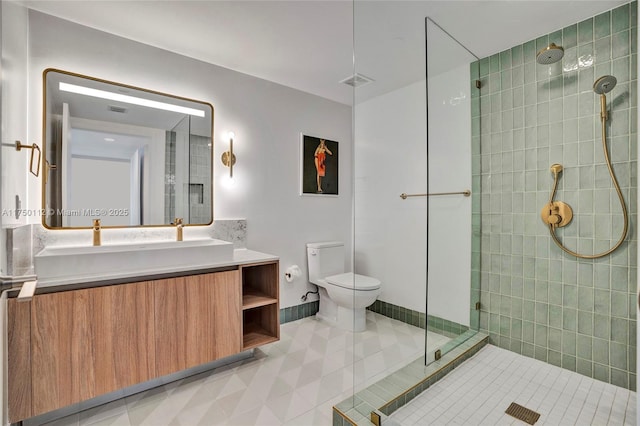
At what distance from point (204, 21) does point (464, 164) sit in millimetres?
1932

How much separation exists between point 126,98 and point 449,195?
233 centimetres

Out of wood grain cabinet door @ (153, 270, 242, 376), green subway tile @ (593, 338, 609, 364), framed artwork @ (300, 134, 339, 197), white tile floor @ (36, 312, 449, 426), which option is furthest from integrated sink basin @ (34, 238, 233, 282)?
green subway tile @ (593, 338, 609, 364)

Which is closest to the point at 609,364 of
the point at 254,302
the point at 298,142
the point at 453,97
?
Answer: the point at 453,97

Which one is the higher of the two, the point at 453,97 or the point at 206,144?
the point at 453,97

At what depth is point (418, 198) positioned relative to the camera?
185 cm

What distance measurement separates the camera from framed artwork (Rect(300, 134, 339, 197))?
3039 mm

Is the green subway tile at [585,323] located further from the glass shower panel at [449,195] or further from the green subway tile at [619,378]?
the glass shower panel at [449,195]

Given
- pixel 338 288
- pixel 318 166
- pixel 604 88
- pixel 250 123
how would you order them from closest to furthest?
1. pixel 604 88
2. pixel 338 288
3. pixel 250 123
4. pixel 318 166

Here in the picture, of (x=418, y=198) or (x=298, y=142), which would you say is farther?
(x=298, y=142)

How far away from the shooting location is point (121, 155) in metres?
2.11

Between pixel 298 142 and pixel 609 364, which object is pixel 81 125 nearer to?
pixel 298 142

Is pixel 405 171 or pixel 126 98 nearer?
pixel 405 171

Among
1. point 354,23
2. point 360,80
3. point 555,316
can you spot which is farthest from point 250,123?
point 555,316

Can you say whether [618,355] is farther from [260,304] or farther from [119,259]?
[119,259]
